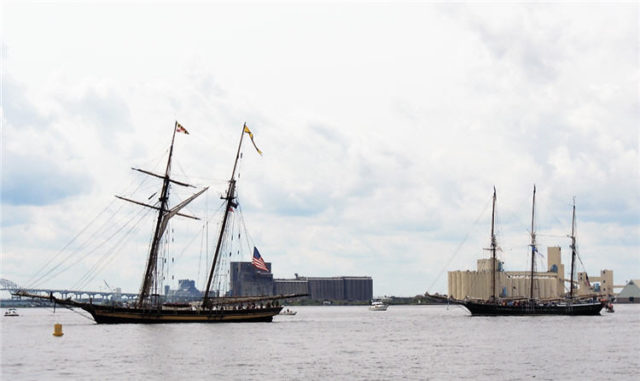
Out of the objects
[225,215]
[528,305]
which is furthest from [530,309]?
[225,215]

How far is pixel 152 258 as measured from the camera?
11475 centimetres

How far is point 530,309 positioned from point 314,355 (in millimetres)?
105276

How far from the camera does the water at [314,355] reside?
6069cm

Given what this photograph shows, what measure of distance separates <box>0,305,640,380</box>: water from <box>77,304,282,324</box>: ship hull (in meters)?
5.26

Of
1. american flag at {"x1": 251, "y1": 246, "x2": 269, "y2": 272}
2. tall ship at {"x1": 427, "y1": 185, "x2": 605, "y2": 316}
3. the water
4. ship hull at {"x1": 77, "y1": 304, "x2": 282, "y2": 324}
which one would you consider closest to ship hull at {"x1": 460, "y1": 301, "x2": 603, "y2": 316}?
tall ship at {"x1": 427, "y1": 185, "x2": 605, "y2": 316}

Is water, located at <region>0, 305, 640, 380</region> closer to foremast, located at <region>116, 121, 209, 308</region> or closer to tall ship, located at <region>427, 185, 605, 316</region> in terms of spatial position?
foremast, located at <region>116, 121, 209, 308</region>

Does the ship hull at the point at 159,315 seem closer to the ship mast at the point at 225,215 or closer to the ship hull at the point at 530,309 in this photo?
the ship mast at the point at 225,215

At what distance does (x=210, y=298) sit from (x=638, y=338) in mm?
57342

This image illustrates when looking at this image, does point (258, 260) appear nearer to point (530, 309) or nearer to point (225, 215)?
point (225, 215)

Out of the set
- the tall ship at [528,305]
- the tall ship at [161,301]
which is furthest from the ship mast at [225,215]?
the tall ship at [528,305]

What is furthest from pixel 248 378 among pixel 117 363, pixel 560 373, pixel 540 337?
pixel 540 337

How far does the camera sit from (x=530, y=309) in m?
172

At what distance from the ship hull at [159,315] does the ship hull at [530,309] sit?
207 ft

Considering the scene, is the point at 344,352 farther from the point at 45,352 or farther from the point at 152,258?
the point at 152,258
